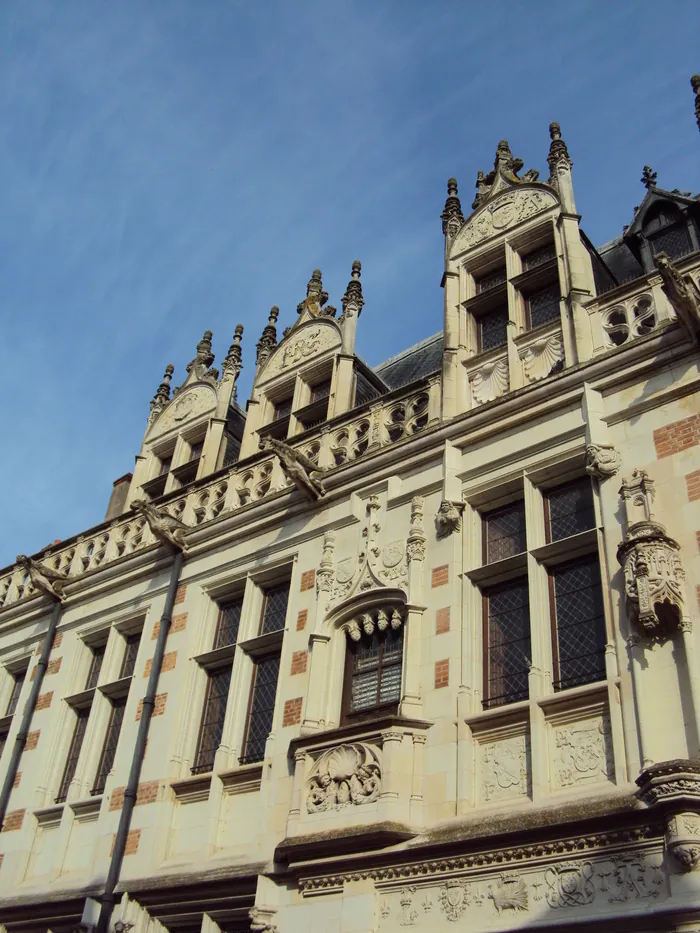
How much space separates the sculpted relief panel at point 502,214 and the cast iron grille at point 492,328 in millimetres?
1437

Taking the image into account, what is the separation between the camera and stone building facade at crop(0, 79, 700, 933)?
9297 millimetres

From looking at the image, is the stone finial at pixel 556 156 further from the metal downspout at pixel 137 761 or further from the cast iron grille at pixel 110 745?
the cast iron grille at pixel 110 745

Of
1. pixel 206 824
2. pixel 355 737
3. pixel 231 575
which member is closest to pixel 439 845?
pixel 355 737

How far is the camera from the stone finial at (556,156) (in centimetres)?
1526

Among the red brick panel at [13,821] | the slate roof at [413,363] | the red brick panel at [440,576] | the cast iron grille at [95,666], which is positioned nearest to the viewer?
the red brick panel at [440,576]

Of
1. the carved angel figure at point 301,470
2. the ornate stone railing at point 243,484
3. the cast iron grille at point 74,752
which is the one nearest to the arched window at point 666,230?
the ornate stone railing at point 243,484

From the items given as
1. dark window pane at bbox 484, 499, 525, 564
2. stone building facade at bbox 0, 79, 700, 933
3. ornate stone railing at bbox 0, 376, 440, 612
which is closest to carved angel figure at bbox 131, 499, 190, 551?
stone building facade at bbox 0, 79, 700, 933

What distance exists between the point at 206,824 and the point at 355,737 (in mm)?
2682

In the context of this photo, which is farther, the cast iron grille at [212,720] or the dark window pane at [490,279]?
the dark window pane at [490,279]

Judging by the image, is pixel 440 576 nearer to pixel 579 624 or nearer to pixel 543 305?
pixel 579 624

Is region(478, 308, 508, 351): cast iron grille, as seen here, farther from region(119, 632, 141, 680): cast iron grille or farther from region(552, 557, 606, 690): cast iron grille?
region(119, 632, 141, 680): cast iron grille

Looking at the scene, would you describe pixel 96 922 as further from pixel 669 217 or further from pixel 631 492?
pixel 669 217

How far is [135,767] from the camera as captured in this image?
1359 cm

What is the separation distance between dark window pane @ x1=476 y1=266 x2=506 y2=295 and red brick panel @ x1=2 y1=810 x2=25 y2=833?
10.8m
